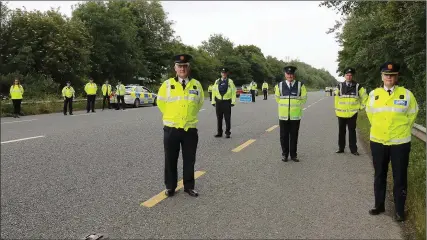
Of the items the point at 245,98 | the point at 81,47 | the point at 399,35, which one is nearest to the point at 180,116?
the point at 399,35

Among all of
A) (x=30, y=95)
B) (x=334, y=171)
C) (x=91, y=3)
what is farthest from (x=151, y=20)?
(x=334, y=171)

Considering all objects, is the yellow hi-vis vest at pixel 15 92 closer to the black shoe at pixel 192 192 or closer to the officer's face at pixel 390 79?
the black shoe at pixel 192 192

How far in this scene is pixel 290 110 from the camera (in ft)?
25.8

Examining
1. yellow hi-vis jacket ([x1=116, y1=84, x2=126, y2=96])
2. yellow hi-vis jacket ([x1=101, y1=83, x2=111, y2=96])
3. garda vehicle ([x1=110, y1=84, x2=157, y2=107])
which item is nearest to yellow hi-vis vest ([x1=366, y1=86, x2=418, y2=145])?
yellow hi-vis jacket ([x1=116, y1=84, x2=126, y2=96])

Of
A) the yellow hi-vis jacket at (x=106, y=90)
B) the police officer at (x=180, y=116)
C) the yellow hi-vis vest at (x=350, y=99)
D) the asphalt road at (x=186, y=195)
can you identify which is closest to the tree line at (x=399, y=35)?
the yellow hi-vis vest at (x=350, y=99)

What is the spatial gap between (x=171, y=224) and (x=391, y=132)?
2.81 m

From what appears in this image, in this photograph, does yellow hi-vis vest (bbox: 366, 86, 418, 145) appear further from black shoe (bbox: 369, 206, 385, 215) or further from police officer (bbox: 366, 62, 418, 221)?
black shoe (bbox: 369, 206, 385, 215)

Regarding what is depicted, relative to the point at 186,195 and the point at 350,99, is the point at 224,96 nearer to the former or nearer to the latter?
the point at 350,99

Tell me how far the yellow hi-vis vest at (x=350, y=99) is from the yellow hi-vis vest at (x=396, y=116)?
12.7ft

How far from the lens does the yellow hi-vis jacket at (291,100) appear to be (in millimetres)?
7867

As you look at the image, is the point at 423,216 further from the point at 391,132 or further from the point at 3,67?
the point at 3,67

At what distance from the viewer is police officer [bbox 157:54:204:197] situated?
532cm

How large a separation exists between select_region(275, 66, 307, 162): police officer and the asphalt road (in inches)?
14.5

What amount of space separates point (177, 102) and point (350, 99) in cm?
479
